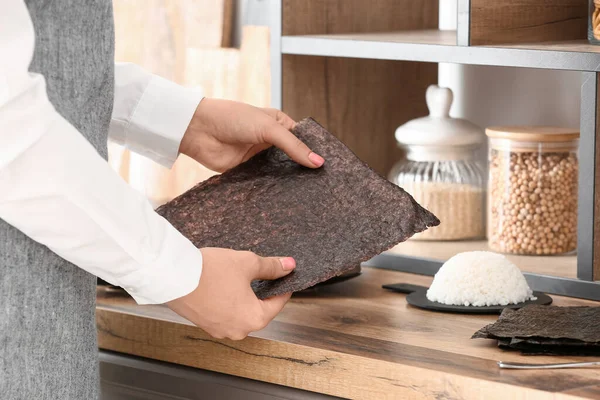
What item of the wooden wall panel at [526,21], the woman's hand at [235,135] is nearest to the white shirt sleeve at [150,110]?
the woman's hand at [235,135]

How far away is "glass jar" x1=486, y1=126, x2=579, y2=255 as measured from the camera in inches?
57.5

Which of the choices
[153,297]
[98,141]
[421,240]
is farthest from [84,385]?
[421,240]

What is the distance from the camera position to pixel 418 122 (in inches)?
62.2

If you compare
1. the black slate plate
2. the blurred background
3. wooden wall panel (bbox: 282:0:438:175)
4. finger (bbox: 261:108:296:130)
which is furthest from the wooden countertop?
the blurred background

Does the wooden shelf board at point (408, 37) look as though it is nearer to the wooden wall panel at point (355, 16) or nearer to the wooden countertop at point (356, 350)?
the wooden wall panel at point (355, 16)

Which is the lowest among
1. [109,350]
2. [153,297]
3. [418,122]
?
[109,350]

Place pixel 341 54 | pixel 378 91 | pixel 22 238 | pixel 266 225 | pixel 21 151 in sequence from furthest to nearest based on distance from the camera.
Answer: pixel 378 91, pixel 341 54, pixel 266 225, pixel 22 238, pixel 21 151

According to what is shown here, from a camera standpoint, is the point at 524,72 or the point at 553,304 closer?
the point at 553,304

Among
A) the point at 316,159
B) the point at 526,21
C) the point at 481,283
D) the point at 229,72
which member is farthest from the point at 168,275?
the point at 229,72

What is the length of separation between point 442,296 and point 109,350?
1.49 feet

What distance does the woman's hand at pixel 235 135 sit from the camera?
4.12 feet

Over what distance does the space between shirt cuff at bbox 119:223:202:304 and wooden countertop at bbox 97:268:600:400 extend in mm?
181

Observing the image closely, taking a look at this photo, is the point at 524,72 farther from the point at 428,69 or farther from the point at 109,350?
the point at 109,350

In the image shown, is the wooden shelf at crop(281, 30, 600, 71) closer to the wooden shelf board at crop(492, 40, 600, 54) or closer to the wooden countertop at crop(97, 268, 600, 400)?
the wooden shelf board at crop(492, 40, 600, 54)
